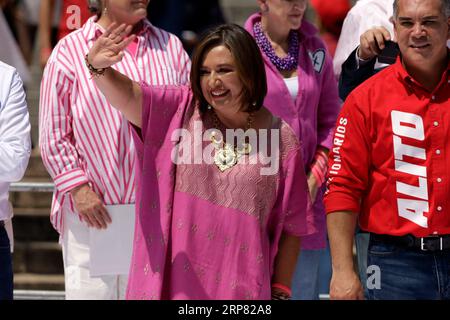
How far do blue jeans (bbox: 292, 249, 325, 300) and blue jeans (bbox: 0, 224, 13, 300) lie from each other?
→ 1.61m

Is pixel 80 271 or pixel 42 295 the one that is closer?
pixel 80 271

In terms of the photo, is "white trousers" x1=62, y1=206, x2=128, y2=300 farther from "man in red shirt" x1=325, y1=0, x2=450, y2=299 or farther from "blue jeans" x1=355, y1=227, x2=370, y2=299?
"man in red shirt" x1=325, y1=0, x2=450, y2=299

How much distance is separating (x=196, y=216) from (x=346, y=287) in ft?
2.30

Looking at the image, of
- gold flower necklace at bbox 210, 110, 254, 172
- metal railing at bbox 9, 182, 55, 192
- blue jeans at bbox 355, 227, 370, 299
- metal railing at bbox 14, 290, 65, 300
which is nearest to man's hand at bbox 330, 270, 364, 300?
gold flower necklace at bbox 210, 110, 254, 172

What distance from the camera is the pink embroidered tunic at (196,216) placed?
5492 millimetres

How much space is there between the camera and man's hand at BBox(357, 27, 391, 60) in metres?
6.01

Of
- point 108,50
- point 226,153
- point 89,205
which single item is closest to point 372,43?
point 226,153

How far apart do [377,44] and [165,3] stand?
361cm

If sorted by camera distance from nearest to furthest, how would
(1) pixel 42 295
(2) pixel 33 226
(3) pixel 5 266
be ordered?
(3) pixel 5 266, (1) pixel 42 295, (2) pixel 33 226

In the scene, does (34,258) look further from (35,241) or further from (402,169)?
(402,169)

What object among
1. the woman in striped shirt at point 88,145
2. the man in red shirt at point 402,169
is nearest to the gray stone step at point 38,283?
the woman in striped shirt at point 88,145

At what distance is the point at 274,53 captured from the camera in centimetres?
658

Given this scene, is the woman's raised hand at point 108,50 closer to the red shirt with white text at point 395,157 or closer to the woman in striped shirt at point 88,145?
the woman in striped shirt at point 88,145
